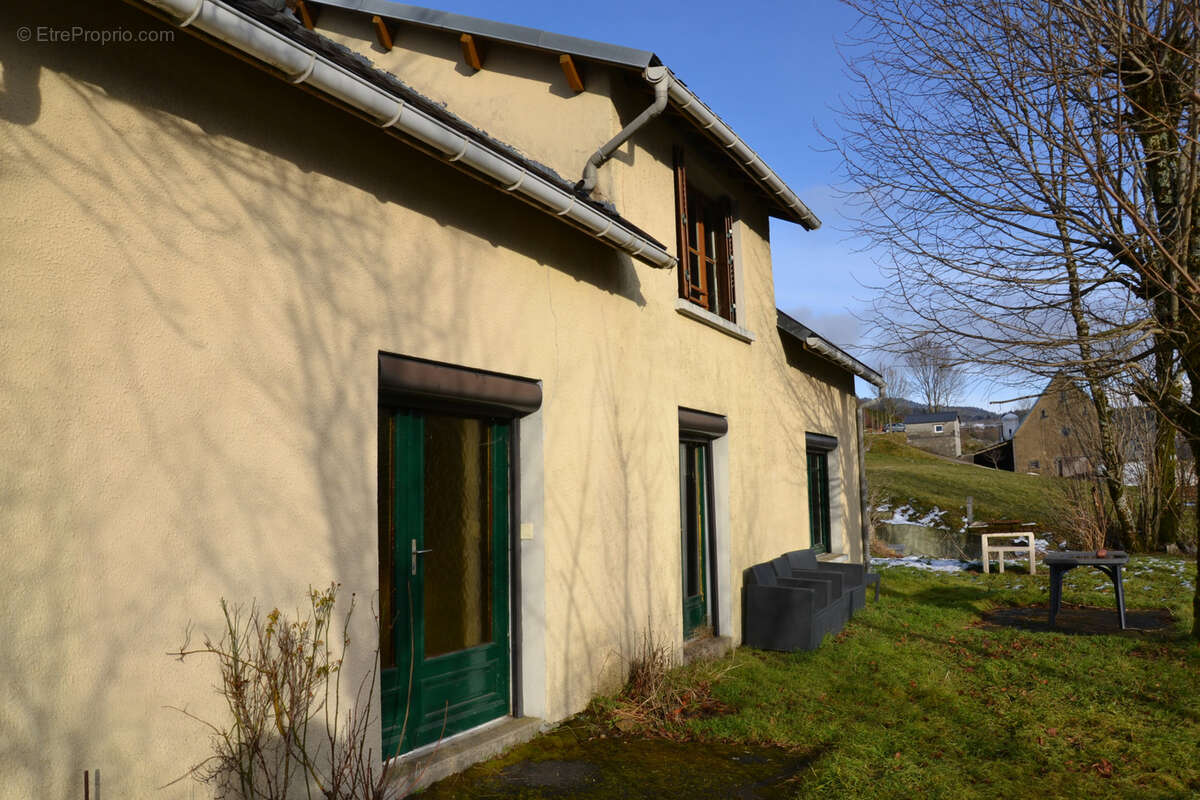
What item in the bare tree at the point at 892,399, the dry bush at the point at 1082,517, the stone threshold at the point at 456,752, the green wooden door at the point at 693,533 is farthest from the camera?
the bare tree at the point at 892,399

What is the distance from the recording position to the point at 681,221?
7.88 metres

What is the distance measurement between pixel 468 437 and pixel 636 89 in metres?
3.66

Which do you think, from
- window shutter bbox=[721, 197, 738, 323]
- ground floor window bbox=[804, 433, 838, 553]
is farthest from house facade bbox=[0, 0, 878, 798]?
ground floor window bbox=[804, 433, 838, 553]

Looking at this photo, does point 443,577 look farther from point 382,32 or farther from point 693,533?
point 382,32

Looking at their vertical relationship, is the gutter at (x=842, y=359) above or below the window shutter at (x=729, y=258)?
below

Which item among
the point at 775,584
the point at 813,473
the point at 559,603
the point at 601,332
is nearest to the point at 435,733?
the point at 559,603

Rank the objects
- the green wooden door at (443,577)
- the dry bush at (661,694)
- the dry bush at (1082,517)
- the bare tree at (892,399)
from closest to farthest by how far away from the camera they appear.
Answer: the green wooden door at (443,577), the dry bush at (661,694), the dry bush at (1082,517), the bare tree at (892,399)

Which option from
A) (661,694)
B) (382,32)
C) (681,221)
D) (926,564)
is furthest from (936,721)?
(926,564)

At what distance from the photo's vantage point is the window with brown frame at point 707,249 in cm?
802

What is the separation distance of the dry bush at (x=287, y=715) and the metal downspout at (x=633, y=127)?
383 centimetres

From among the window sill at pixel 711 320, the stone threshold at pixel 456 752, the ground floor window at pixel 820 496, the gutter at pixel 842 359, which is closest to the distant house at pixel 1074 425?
the gutter at pixel 842 359

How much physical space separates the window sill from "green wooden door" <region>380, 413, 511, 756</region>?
8.62ft

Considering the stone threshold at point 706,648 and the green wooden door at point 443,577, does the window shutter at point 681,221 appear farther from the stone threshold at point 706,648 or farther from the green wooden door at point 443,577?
the stone threshold at point 706,648

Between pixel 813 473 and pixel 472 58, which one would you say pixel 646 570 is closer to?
pixel 472 58
